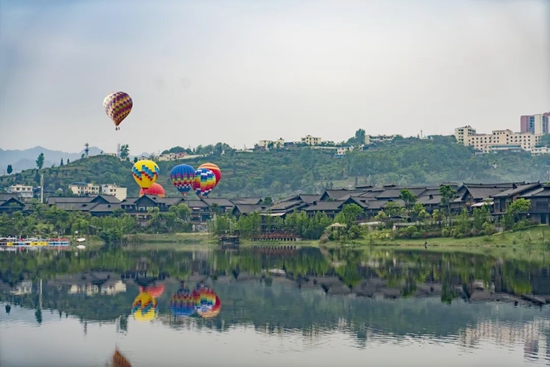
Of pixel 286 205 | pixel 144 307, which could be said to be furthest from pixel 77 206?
pixel 144 307

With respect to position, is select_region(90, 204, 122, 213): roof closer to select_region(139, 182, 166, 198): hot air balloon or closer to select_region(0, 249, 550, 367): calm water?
select_region(139, 182, 166, 198): hot air balloon

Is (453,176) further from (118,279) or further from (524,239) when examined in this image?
(118,279)

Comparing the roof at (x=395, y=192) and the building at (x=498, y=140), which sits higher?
the building at (x=498, y=140)

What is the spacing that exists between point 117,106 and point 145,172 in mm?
16421

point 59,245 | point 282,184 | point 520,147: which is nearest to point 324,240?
point 59,245

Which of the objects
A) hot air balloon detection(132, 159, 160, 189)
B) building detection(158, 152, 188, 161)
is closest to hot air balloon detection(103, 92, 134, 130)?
hot air balloon detection(132, 159, 160, 189)

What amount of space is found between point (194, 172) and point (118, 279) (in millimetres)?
63628

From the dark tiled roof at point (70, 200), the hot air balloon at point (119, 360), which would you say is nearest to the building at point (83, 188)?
the dark tiled roof at point (70, 200)

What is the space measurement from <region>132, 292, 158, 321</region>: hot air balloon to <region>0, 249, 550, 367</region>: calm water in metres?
0.08

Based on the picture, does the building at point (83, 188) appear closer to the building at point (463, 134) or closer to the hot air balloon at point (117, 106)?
the hot air balloon at point (117, 106)

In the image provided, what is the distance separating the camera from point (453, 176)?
171 metres

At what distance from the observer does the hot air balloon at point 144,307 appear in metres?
32.8

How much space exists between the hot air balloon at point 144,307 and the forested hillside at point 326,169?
103 m

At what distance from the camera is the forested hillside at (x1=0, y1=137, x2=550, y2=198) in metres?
153
